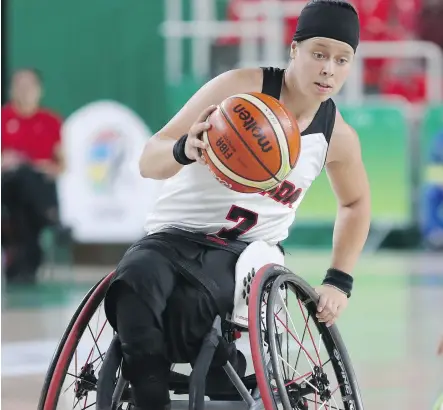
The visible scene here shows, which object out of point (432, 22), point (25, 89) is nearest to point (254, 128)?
point (25, 89)

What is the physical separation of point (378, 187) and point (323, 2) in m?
8.13

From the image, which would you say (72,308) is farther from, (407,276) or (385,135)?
(385,135)

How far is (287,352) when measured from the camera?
3164 millimetres

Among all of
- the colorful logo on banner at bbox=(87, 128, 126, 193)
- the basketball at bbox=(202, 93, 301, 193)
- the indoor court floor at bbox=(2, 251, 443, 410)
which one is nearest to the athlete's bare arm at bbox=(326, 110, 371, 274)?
the indoor court floor at bbox=(2, 251, 443, 410)

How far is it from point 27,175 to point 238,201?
6.11 metres

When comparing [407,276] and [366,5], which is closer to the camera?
[407,276]

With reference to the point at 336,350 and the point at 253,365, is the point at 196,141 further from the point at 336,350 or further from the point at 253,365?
the point at 336,350

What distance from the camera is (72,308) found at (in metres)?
7.25

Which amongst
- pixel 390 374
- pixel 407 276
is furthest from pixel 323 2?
pixel 407 276

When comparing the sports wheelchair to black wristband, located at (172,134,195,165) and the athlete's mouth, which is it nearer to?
black wristband, located at (172,134,195,165)

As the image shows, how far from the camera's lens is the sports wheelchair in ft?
9.12

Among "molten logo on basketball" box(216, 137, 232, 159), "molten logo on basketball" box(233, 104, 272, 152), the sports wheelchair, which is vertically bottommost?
the sports wheelchair

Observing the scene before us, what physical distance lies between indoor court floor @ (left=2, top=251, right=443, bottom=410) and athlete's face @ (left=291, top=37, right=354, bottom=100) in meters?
0.75

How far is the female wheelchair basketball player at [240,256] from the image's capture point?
2.88 meters
